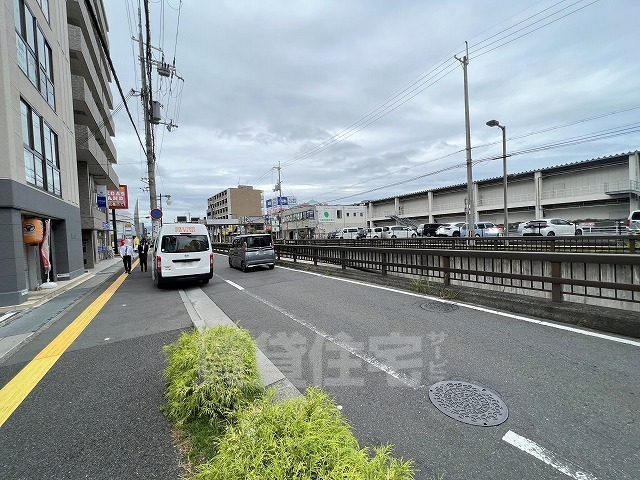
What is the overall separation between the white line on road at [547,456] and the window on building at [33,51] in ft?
51.4

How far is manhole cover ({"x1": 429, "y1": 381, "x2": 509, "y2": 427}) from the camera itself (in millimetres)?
2838

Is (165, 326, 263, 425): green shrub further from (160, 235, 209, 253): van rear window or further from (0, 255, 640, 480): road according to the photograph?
(160, 235, 209, 253): van rear window

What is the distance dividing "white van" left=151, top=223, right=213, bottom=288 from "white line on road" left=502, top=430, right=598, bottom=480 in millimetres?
10451

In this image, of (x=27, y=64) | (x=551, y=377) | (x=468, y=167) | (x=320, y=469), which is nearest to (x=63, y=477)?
(x=320, y=469)

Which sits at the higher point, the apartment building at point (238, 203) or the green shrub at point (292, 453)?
the apartment building at point (238, 203)

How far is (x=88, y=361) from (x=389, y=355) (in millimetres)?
4327

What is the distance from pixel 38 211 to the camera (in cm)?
1053

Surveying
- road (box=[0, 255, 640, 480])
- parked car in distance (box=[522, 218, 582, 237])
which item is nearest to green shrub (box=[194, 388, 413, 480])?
road (box=[0, 255, 640, 480])

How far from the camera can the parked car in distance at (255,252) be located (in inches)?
605

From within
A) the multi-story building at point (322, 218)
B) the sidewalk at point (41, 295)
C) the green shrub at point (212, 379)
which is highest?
the multi-story building at point (322, 218)

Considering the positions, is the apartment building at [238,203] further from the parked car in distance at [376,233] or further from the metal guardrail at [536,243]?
the metal guardrail at [536,243]

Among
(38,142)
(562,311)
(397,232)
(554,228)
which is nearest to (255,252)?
(38,142)

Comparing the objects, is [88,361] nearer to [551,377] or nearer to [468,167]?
[551,377]

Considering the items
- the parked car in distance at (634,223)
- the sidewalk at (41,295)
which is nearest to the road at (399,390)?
the sidewalk at (41,295)
